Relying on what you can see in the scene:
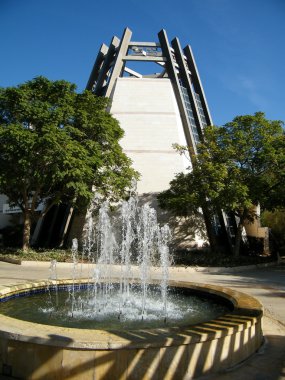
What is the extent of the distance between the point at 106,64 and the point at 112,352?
33230 mm

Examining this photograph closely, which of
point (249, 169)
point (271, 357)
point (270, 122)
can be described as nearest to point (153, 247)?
point (249, 169)

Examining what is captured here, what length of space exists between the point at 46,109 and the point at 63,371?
1521 centimetres

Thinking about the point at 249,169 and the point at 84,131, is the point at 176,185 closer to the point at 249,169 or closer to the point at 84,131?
the point at 249,169

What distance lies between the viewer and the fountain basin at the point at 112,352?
3.97 metres

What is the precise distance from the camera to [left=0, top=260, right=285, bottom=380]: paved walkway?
14.8 feet

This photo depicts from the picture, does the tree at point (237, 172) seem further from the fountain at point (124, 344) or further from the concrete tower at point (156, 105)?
the fountain at point (124, 344)

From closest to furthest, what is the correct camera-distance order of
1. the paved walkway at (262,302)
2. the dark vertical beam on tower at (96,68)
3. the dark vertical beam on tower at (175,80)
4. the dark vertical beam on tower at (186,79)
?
1. the paved walkway at (262,302)
2. the dark vertical beam on tower at (175,80)
3. the dark vertical beam on tower at (186,79)
4. the dark vertical beam on tower at (96,68)

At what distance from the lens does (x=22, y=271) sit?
14.8 meters

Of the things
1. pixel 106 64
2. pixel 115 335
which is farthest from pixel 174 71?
pixel 115 335

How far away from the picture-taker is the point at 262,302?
31.4 ft

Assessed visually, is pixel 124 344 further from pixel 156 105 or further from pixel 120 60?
pixel 120 60

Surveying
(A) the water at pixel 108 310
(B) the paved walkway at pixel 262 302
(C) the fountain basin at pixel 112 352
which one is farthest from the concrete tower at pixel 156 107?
(C) the fountain basin at pixel 112 352

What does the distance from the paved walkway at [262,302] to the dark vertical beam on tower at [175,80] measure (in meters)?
12.2

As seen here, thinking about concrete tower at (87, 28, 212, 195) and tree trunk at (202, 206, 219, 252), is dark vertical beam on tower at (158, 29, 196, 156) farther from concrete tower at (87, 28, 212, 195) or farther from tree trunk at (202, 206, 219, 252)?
tree trunk at (202, 206, 219, 252)
